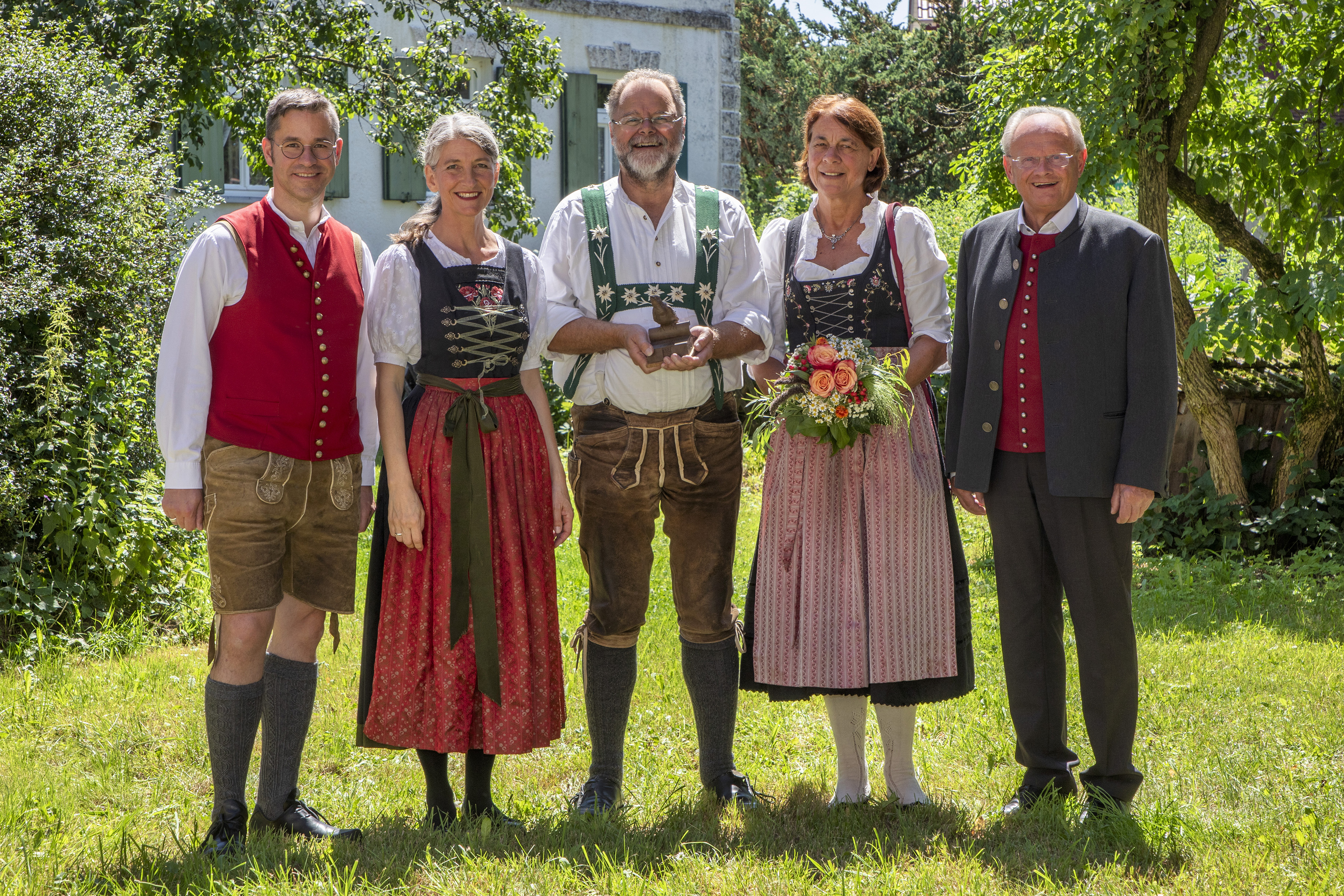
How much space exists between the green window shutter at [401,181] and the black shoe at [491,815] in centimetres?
795

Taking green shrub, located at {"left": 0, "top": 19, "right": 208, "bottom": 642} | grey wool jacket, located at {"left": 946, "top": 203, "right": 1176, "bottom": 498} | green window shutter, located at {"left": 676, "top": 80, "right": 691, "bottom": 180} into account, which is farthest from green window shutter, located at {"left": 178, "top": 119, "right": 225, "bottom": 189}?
grey wool jacket, located at {"left": 946, "top": 203, "right": 1176, "bottom": 498}

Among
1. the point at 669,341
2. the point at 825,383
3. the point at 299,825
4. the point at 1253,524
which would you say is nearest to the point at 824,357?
the point at 825,383

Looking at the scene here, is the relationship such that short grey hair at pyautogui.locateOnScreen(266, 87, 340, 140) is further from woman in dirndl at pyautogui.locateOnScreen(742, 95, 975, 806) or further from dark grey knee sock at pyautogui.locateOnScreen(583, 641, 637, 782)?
dark grey knee sock at pyautogui.locateOnScreen(583, 641, 637, 782)

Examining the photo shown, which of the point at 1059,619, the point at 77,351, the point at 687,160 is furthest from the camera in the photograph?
the point at 687,160

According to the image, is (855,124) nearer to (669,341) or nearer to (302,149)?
(669,341)

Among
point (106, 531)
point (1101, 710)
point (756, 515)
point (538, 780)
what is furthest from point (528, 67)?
point (1101, 710)

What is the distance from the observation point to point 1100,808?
3260mm

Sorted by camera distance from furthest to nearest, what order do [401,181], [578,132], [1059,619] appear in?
[578,132], [401,181], [1059,619]

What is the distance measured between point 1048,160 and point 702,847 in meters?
2.13

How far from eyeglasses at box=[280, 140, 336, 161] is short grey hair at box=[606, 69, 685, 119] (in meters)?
0.82

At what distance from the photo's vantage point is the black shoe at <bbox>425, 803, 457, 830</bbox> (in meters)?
3.29

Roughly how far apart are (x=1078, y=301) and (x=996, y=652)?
246cm

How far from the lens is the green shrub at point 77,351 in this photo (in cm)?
496

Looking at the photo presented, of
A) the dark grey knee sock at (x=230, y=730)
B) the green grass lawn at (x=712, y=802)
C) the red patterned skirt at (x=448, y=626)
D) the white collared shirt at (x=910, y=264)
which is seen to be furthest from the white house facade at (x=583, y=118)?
the dark grey knee sock at (x=230, y=730)
